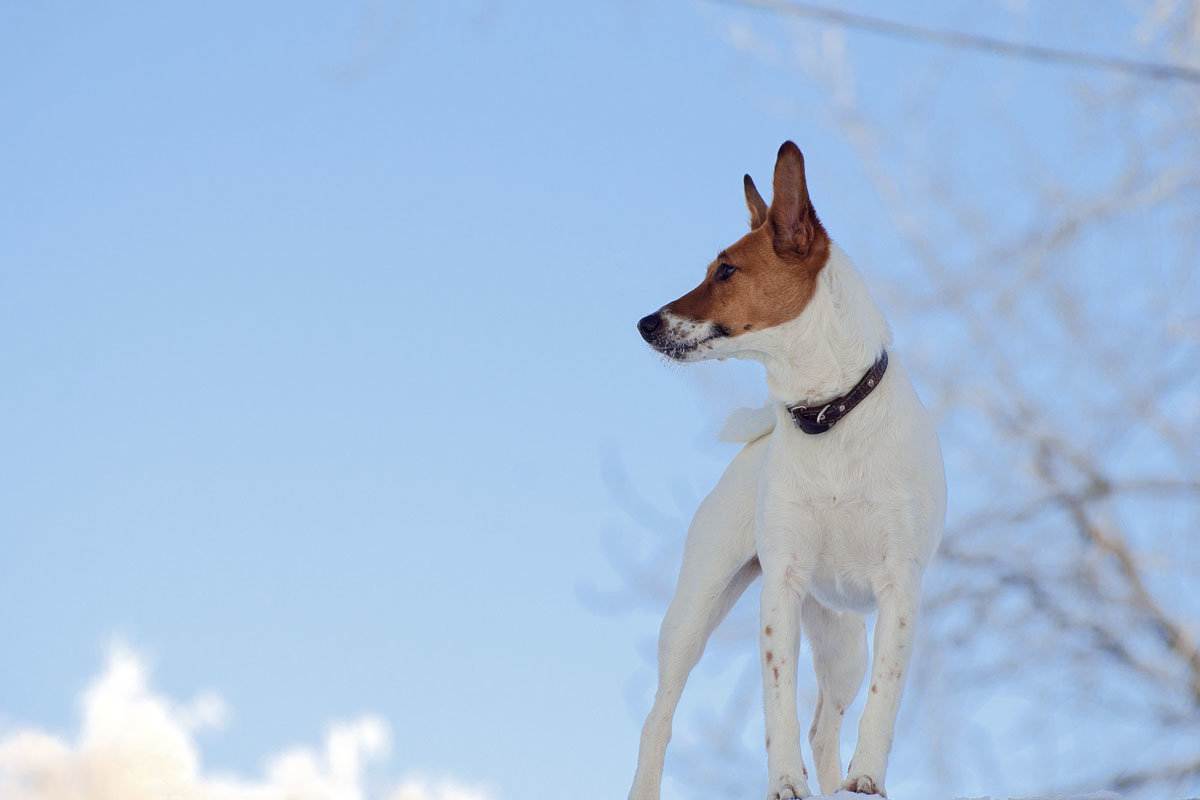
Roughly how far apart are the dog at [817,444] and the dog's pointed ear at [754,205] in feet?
0.93

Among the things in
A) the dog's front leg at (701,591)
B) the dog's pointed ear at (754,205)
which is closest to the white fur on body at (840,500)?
the dog's front leg at (701,591)

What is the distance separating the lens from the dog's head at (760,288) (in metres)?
4.89

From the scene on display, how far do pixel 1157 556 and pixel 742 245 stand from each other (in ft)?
17.3

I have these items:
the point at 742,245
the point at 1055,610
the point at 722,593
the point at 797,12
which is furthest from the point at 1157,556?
the point at 797,12

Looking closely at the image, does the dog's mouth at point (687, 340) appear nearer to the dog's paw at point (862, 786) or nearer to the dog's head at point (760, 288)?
the dog's head at point (760, 288)

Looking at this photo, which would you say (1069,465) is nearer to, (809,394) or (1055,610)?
(1055,610)

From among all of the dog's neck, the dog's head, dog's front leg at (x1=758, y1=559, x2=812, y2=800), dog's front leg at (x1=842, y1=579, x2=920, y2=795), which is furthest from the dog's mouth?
dog's front leg at (x1=842, y1=579, x2=920, y2=795)

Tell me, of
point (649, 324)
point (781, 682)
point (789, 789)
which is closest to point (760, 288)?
point (649, 324)

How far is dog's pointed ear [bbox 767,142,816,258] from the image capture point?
489 centimetres

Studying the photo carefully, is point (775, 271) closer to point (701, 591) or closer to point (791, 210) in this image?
point (791, 210)

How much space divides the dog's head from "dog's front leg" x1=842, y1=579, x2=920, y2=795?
1.22m

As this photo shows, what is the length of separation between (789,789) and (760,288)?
2.00 m

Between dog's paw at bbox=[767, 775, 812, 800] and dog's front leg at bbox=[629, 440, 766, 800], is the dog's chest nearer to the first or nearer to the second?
dog's front leg at bbox=[629, 440, 766, 800]

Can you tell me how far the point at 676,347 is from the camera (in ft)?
16.3
